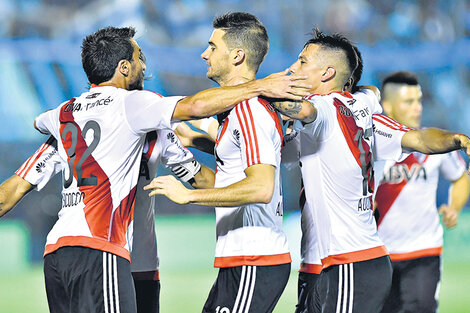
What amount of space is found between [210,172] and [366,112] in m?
1.19

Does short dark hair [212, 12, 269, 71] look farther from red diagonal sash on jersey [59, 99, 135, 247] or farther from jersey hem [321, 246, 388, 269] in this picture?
jersey hem [321, 246, 388, 269]

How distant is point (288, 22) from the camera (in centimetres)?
1415

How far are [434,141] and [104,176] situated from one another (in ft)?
6.68

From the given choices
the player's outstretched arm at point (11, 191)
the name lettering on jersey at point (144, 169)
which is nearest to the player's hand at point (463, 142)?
the name lettering on jersey at point (144, 169)

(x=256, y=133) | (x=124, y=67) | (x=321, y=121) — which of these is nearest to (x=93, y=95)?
(x=124, y=67)

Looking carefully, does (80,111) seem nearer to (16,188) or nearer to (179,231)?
(16,188)

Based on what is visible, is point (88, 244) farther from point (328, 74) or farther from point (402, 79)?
point (402, 79)

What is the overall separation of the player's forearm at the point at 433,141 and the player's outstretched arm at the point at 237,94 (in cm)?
100

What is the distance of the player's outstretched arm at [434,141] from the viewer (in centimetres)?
408

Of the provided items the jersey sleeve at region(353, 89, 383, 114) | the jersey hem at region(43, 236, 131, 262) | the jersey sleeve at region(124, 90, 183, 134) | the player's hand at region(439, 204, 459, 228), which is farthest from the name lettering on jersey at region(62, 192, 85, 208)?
the player's hand at region(439, 204, 459, 228)

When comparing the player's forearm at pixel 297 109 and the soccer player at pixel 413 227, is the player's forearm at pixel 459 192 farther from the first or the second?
the player's forearm at pixel 297 109

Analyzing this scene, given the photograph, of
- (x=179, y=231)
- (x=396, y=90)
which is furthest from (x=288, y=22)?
(x=396, y=90)

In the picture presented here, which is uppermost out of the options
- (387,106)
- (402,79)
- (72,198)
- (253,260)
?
(402,79)

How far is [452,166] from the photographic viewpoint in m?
6.75
